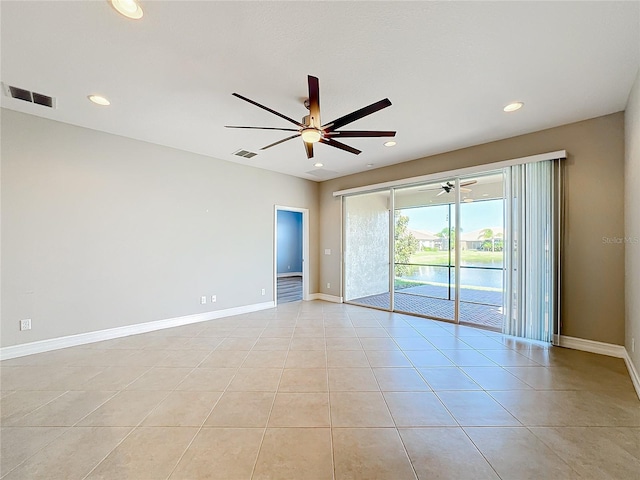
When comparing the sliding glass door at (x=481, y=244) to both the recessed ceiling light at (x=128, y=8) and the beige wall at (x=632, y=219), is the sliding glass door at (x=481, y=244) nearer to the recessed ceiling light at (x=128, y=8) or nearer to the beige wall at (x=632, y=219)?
the beige wall at (x=632, y=219)

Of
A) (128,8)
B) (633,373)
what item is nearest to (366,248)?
(633,373)

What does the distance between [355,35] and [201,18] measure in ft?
3.67

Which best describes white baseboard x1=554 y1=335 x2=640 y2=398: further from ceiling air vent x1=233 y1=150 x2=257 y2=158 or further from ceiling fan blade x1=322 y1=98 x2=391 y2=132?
ceiling air vent x1=233 y1=150 x2=257 y2=158

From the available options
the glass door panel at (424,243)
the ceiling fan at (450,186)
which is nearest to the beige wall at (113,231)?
the glass door panel at (424,243)

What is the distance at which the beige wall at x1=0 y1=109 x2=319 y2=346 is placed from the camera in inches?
127

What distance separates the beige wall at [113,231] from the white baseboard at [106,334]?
74 millimetres

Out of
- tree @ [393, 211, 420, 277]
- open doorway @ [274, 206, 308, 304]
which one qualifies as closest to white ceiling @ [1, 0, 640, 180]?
tree @ [393, 211, 420, 277]

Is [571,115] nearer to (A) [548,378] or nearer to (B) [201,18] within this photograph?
(A) [548,378]

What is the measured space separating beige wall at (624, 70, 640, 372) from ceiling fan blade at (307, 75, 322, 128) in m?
2.95

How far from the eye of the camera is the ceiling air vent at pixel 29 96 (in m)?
2.73

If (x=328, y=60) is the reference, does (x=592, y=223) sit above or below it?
below

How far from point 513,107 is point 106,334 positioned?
612cm

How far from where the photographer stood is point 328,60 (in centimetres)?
227

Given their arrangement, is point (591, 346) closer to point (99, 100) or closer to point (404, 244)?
point (404, 244)
